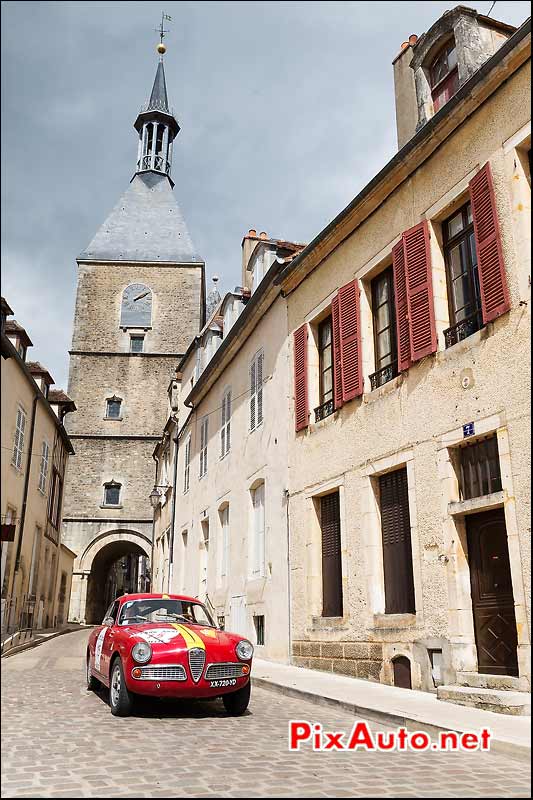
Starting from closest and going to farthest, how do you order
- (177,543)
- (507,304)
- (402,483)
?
(507,304)
(402,483)
(177,543)

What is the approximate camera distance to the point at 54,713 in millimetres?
6508

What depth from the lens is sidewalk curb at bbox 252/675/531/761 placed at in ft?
16.7

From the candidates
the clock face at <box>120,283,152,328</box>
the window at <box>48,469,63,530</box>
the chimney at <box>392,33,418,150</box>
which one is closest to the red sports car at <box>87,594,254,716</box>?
the window at <box>48,469,63,530</box>

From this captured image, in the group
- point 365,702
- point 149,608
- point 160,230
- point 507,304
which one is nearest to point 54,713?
point 149,608

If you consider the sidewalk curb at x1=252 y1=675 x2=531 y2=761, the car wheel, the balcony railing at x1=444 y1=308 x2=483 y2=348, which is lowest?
the sidewalk curb at x1=252 y1=675 x2=531 y2=761

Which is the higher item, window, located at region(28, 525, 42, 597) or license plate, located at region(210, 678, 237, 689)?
window, located at region(28, 525, 42, 597)

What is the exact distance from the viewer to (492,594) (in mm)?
8078

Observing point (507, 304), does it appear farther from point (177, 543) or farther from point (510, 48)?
point (177, 543)

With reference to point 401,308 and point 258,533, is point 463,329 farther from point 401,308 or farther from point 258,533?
point 258,533

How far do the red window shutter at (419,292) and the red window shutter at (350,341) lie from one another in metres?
1.48

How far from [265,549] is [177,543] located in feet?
34.8

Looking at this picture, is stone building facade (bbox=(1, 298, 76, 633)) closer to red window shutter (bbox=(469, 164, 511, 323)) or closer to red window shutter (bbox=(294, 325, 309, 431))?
red window shutter (bbox=(294, 325, 309, 431))

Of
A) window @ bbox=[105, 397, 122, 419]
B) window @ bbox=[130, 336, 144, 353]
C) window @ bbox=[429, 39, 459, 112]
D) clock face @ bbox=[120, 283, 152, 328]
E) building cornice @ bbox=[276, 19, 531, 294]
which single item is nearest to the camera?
building cornice @ bbox=[276, 19, 531, 294]

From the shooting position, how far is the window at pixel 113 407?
3962 cm
